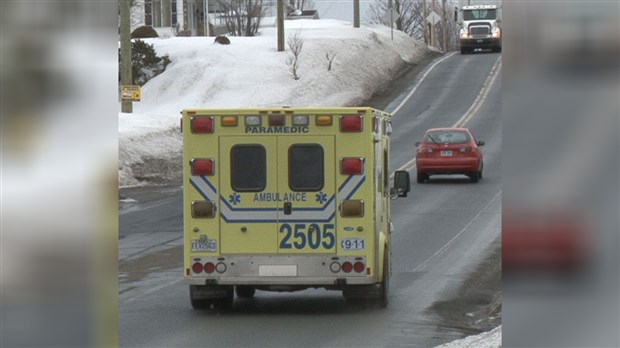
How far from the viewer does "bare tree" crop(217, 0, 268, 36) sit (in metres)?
78.6

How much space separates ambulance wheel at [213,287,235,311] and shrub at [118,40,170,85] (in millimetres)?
42641

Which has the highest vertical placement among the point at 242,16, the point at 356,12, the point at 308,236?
the point at 242,16

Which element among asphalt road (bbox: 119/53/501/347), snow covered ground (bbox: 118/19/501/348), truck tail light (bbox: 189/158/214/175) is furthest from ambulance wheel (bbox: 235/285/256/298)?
snow covered ground (bbox: 118/19/501/348)

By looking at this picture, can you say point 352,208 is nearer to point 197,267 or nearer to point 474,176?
point 197,267

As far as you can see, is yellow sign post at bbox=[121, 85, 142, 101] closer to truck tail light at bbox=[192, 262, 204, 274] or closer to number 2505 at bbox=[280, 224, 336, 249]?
truck tail light at bbox=[192, 262, 204, 274]

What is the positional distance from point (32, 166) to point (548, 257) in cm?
94

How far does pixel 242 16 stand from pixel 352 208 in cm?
6863

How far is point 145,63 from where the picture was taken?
57.9 metres

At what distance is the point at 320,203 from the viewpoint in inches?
579

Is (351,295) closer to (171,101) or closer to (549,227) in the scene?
(549,227)

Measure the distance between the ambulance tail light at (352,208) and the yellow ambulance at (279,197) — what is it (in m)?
0.01

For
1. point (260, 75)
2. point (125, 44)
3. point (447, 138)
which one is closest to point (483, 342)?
point (447, 138)

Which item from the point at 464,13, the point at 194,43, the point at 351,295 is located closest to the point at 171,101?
the point at 194,43

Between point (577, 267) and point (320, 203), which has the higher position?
point (577, 267)
